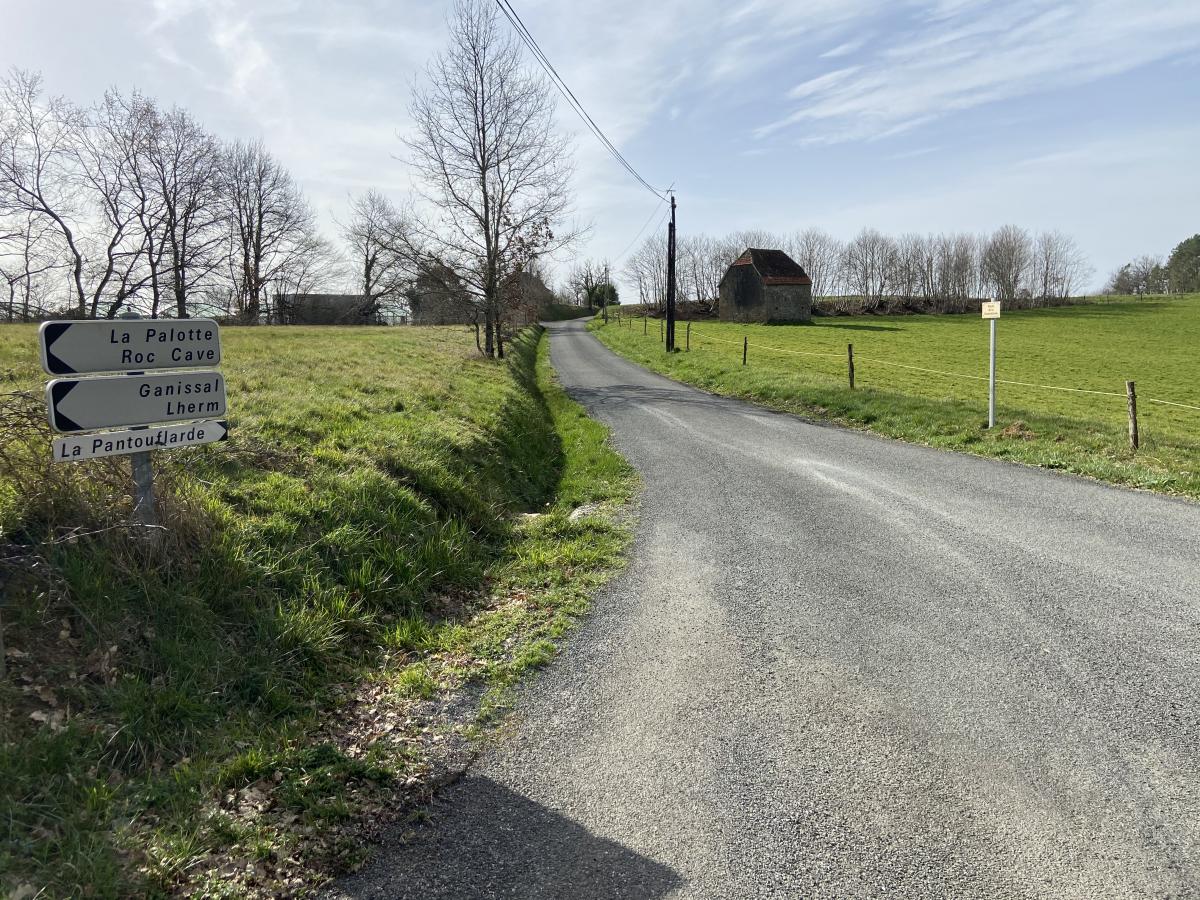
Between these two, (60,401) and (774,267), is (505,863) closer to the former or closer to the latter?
(60,401)

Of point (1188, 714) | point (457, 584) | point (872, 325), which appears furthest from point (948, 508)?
point (872, 325)

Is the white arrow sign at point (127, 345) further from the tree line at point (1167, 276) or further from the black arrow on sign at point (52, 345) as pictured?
the tree line at point (1167, 276)

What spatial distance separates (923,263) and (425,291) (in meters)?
88.8

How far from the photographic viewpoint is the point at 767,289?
65750mm

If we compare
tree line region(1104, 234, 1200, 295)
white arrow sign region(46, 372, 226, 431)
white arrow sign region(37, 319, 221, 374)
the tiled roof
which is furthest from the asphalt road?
tree line region(1104, 234, 1200, 295)

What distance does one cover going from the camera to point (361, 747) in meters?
3.40

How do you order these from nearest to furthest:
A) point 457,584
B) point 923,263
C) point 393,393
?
1. point 457,584
2. point 393,393
3. point 923,263

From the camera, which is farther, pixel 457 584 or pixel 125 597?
pixel 457 584

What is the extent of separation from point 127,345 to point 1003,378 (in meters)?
30.7

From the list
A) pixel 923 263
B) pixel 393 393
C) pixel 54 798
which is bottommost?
pixel 54 798

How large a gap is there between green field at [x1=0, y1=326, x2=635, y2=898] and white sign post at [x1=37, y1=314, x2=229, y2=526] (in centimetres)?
58

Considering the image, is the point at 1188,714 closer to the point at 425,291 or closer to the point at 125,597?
the point at 125,597

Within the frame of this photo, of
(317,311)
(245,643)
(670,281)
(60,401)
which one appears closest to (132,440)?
(60,401)

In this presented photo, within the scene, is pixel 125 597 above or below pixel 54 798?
above
